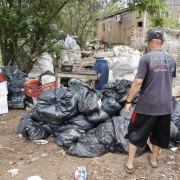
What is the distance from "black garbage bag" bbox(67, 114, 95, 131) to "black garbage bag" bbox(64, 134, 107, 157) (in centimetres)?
30

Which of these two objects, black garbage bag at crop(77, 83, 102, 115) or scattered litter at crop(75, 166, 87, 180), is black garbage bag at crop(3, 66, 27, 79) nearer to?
black garbage bag at crop(77, 83, 102, 115)

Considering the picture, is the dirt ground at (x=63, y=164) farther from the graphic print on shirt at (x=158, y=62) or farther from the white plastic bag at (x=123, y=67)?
the white plastic bag at (x=123, y=67)

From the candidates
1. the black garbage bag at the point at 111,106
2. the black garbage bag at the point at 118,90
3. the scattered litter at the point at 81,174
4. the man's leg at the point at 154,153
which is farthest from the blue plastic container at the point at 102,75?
the scattered litter at the point at 81,174

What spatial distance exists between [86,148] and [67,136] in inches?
15.2

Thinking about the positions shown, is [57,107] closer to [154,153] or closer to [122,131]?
[122,131]

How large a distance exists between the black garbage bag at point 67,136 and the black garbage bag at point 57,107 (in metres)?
0.18

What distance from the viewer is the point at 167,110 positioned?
93.7 inches

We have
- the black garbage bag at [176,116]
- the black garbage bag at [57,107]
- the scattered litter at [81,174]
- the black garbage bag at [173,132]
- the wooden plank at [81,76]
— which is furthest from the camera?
the wooden plank at [81,76]

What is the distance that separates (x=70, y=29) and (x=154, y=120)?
1065cm

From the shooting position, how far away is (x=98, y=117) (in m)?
3.45

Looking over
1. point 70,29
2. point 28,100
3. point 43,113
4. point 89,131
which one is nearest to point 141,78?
point 89,131

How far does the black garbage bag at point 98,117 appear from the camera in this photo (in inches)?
135

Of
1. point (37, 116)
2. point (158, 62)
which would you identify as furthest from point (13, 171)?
point (158, 62)

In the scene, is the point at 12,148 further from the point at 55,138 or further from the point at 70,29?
the point at 70,29
